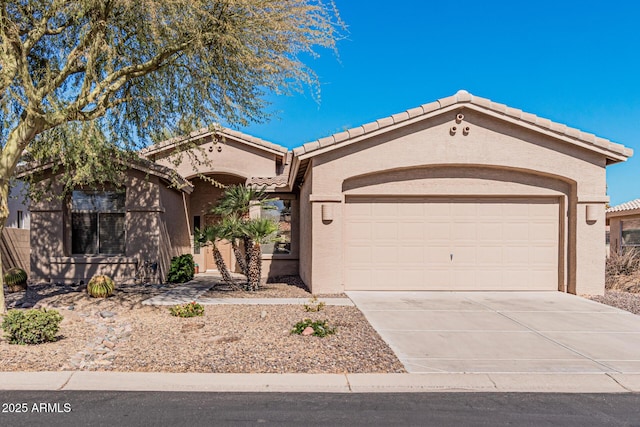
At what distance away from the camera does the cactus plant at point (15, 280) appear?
11125mm

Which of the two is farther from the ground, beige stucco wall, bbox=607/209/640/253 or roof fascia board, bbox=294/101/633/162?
roof fascia board, bbox=294/101/633/162

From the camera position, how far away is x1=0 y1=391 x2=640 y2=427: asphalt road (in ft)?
13.3

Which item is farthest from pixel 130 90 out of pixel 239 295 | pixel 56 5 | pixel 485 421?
pixel 485 421

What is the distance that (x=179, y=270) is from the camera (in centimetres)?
1324

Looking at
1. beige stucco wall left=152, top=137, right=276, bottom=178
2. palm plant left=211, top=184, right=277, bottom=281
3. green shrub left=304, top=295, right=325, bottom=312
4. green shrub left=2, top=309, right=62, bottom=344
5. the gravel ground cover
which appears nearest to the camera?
green shrub left=2, top=309, right=62, bottom=344

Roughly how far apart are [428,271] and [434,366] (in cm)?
575

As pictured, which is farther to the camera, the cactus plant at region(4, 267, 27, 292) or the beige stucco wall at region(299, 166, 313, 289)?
the cactus plant at region(4, 267, 27, 292)

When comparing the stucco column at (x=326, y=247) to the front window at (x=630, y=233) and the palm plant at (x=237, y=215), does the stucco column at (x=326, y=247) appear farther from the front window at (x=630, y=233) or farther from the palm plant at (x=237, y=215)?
the front window at (x=630, y=233)

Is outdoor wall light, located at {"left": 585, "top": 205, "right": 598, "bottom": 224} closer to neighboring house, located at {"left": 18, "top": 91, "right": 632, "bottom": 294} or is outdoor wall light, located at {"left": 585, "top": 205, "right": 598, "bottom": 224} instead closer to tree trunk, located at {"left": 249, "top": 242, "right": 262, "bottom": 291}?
neighboring house, located at {"left": 18, "top": 91, "right": 632, "bottom": 294}

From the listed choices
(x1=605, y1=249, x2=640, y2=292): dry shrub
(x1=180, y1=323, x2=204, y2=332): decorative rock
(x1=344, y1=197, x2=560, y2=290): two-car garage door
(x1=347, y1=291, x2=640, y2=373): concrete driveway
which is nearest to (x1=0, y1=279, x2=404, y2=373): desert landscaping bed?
(x1=180, y1=323, x2=204, y2=332): decorative rock

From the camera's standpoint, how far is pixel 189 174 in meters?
15.9

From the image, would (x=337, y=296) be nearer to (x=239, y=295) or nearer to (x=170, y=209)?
(x=239, y=295)

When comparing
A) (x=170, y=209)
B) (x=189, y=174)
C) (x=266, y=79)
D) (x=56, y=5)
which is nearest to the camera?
Answer: (x=56, y=5)

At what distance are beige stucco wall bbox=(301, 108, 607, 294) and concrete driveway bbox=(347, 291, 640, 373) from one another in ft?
3.43
